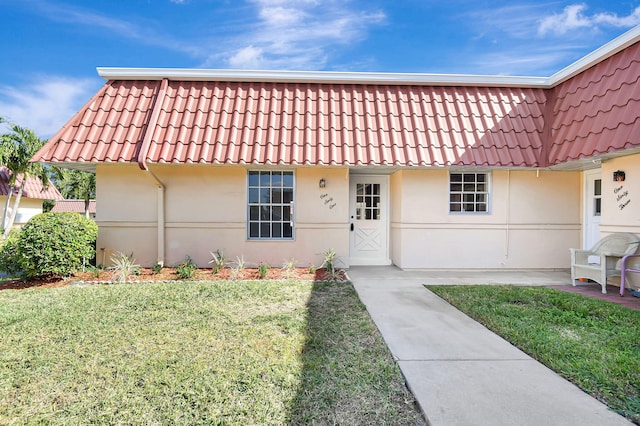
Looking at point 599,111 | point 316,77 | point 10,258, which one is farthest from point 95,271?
point 599,111

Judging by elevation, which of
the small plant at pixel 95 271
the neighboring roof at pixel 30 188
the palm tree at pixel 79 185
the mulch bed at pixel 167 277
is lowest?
the mulch bed at pixel 167 277

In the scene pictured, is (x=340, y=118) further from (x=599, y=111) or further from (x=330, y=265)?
(x=599, y=111)

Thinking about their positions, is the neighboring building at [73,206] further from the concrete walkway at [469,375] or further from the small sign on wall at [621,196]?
the small sign on wall at [621,196]

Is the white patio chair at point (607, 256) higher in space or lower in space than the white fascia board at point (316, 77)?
lower

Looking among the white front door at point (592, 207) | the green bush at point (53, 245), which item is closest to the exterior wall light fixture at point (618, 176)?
the white front door at point (592, 207)

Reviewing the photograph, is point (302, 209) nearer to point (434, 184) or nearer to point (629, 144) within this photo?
point (434, 184)

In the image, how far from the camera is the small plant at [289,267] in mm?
7988

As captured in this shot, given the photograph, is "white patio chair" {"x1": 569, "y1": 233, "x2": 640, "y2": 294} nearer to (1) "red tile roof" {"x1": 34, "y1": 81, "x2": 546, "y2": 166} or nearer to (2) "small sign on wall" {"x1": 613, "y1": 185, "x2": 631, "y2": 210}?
(2) "small sign on wall" {"x1": 613, "y1": 185, "x2": 631, "y2": 210}

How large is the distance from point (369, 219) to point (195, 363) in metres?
6.99

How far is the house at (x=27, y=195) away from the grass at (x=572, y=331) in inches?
898

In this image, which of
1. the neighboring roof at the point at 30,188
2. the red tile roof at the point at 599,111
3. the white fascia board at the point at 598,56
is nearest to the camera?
the red tile roof at the point at 599,111

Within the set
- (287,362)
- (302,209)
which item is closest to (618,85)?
(302,209)

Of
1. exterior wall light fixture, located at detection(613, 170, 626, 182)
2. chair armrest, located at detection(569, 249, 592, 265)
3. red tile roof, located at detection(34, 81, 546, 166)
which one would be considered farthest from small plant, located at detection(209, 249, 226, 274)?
exterior wall light fixture, located at detection(613, 170, 626, 182)

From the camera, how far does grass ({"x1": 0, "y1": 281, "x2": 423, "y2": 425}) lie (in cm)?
274
